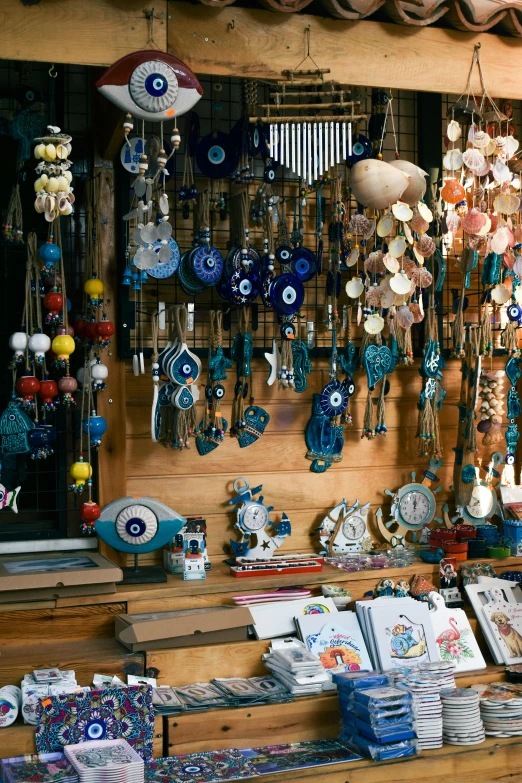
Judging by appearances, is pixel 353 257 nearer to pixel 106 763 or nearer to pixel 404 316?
pixel 404 316

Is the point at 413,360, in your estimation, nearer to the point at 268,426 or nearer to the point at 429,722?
the point at 268,426

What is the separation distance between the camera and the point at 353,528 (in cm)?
466

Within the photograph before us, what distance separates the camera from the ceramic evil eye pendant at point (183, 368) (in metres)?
4.10

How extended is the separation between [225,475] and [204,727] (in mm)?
1283

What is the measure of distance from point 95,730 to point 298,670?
781 millimetres

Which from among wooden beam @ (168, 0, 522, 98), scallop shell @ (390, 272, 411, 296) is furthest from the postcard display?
wooden beam @ (168, 0, 522, 98)

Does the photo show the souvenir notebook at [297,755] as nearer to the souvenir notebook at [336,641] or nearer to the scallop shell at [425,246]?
the souvenir notebook at [336,641]

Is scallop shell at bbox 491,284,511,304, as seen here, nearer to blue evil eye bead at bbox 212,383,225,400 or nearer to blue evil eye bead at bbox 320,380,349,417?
blue evil eye bead at bbox 320,380,349,417

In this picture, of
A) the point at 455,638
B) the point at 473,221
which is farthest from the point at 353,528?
the point at 473,221

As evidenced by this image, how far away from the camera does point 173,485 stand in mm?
4473

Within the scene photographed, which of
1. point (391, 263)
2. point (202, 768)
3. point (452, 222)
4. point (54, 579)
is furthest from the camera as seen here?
point (452, 222)

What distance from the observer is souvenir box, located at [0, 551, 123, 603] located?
3.79m

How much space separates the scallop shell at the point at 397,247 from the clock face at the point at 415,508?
4.37ft

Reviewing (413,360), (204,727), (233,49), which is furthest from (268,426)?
(233,49)
